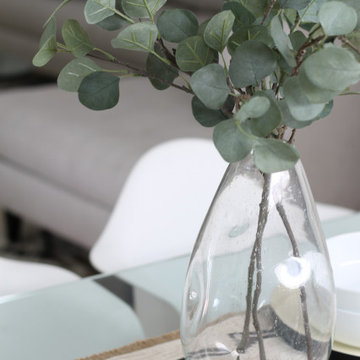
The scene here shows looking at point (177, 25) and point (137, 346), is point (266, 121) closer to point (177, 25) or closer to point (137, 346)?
point (177, 25)

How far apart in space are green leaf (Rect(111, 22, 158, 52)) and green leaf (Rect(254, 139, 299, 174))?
3.8 inches

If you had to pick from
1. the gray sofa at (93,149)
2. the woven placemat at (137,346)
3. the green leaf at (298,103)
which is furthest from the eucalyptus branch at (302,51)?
the gray sofa at (93,149)

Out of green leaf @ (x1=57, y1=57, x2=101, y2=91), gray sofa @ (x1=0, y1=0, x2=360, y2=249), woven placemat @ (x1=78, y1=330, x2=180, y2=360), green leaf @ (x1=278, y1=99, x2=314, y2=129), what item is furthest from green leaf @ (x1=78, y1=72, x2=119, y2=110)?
gray sofa @ (x1=0, y1=0, x2=360, y2=249)

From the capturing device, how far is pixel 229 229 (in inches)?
20.6

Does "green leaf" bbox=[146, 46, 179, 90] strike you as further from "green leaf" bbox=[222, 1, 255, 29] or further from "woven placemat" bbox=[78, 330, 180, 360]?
A: "woven placemat" bbox=[78, 330, 180, 360]

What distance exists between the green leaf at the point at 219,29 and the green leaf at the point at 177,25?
0.03m

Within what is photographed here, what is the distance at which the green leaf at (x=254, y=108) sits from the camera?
0.43 m

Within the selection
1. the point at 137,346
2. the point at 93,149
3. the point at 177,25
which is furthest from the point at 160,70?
the point at 93,149

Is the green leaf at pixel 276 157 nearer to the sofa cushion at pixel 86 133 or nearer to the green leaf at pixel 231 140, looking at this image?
the green leaf at pixel 231 140

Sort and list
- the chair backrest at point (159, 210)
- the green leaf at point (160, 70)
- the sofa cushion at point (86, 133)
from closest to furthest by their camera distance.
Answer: the green leaf at point (160, 70) < the chair backrest at point (159, 210) < the sofa cushion at point (86, 133)

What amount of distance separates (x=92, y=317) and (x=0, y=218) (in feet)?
5.24

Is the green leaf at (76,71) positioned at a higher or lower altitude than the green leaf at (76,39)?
lower

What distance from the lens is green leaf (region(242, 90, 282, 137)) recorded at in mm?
438

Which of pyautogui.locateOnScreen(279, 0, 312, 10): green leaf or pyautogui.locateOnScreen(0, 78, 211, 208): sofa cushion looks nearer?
pyautogui.locateOnScreen(279, 0, 312, 10): green leaf
